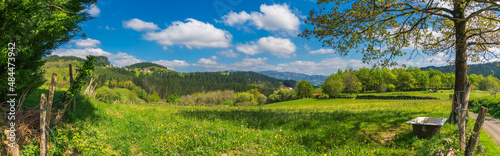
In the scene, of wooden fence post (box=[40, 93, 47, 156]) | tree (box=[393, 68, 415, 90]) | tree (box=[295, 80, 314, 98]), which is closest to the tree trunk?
wooden fence post (box=[40, 93, 47, 156])

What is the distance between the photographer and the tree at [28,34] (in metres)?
7.80

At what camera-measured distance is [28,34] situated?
8227mm

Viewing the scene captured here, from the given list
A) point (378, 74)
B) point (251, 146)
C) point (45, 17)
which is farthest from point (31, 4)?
point (378, 74)

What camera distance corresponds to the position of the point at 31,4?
26.9ft

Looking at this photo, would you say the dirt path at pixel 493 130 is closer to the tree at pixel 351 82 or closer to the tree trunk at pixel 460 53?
the tree trunk at pixel 460 53

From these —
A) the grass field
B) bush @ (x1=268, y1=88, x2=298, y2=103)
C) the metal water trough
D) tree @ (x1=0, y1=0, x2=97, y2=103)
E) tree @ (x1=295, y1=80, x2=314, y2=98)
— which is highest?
tree @ (x1=0, y1=0, x2=97, y2=103)

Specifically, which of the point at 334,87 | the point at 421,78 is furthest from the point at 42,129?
the point at 421,78

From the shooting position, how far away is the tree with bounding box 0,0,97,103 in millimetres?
7801

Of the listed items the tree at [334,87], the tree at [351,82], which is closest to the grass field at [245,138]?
the tree at [334,87]

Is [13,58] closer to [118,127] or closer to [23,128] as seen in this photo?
[23,128]

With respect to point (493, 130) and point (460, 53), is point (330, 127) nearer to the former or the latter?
point (460, 53)

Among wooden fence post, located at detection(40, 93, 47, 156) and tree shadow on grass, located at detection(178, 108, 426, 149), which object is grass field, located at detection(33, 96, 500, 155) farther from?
wooden fence post, located at detection(40, 93, 47, 156)

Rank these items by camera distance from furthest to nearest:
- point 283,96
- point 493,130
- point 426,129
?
point 283,96 → point 493,130 → point 426,129

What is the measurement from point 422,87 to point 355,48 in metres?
104
